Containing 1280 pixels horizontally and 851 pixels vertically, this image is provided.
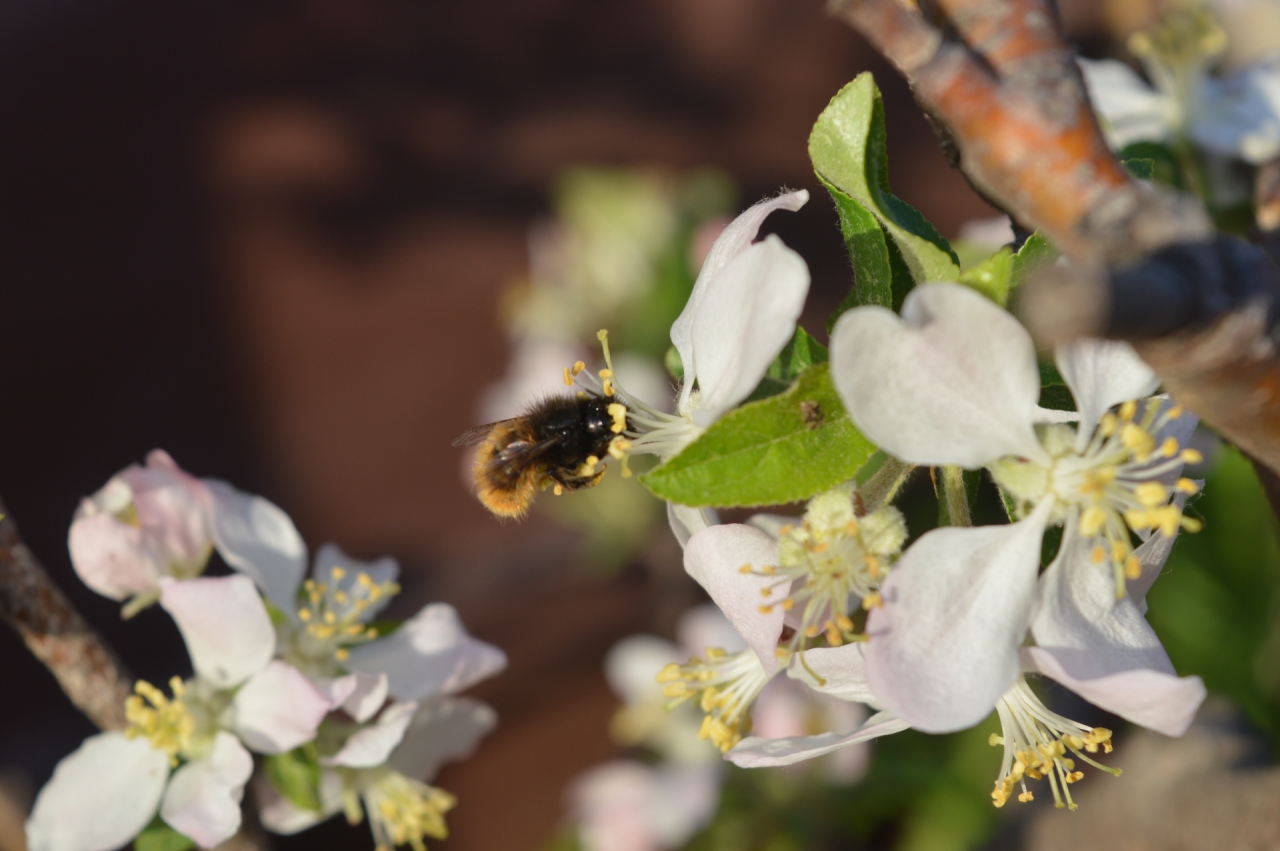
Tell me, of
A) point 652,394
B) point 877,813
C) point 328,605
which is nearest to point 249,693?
point 328,605

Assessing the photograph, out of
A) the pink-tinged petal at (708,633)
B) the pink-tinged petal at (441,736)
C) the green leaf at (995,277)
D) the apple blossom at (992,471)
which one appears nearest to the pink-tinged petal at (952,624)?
the apple blossom at (992,471)

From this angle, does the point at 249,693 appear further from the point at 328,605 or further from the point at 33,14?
the point at 33,14

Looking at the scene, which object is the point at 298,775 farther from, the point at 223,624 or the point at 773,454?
the point at 773,454

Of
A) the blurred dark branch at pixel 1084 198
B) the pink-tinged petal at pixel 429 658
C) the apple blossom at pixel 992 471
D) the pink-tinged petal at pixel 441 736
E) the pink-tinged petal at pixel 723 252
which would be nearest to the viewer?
the blurred dark branch at pixel 1084 198

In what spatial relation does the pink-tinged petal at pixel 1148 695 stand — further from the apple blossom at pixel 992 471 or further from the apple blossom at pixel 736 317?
the apple blossom at pixel 736 317

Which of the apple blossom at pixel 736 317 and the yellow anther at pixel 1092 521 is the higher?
the apple blossom at pixel 736 317

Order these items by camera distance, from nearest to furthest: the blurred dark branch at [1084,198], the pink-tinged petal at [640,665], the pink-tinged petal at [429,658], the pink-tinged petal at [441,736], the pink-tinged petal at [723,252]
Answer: the blurred dark branch at [1084,198], the pink-tinged petal at [723,252], the pink-tinged petal at [429,658], the pink-tinged petal at [441,736], the pink-tinged petal at [640,665]

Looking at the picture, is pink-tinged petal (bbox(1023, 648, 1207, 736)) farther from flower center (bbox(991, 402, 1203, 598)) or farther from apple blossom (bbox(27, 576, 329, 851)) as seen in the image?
apple blossom (bbox(27, 576, 329, 851))
